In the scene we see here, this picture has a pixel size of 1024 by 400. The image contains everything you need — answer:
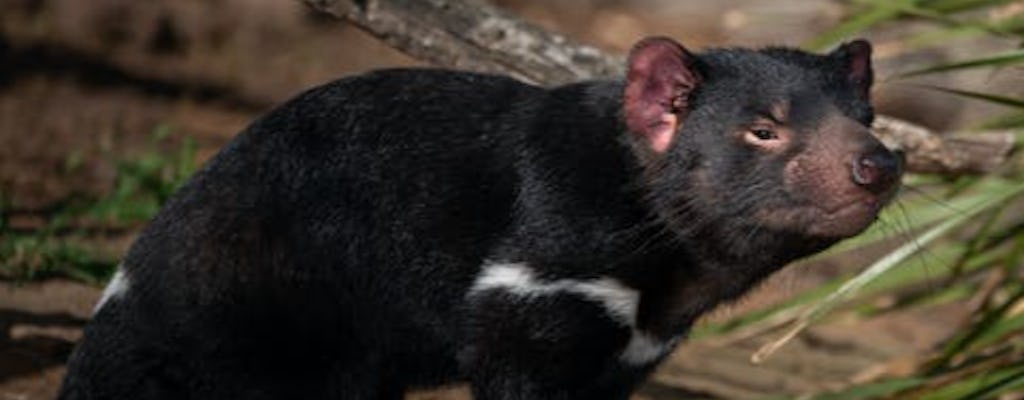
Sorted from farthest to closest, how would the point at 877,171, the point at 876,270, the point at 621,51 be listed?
the point at 621,51
the point at 876,270
the point at 877,171

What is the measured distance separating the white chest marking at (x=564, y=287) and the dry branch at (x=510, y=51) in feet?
3.38

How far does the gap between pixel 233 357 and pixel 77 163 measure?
3.31m

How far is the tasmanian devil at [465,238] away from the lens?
143 inches

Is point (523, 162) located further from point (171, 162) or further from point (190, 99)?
point (190, 99)

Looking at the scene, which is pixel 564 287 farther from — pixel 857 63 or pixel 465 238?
pixel 857 63

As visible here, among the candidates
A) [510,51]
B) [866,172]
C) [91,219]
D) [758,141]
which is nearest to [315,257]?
[758,141]

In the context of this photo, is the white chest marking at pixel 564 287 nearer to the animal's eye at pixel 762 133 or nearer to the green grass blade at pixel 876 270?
the animal's eye at pixel 762 133

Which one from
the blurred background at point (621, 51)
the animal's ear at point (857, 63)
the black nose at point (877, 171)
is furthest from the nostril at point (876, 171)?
the blurred background at point (621, 51)

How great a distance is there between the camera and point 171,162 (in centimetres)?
666

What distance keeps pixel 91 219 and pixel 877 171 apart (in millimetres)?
3200

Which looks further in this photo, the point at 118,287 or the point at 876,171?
the point at 118,287

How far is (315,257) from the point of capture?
12.2ft

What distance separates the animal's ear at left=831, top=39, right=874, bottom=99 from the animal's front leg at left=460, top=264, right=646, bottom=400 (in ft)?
1.62

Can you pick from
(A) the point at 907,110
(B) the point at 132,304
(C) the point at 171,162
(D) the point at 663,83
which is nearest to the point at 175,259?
(B) the point at 132,304
